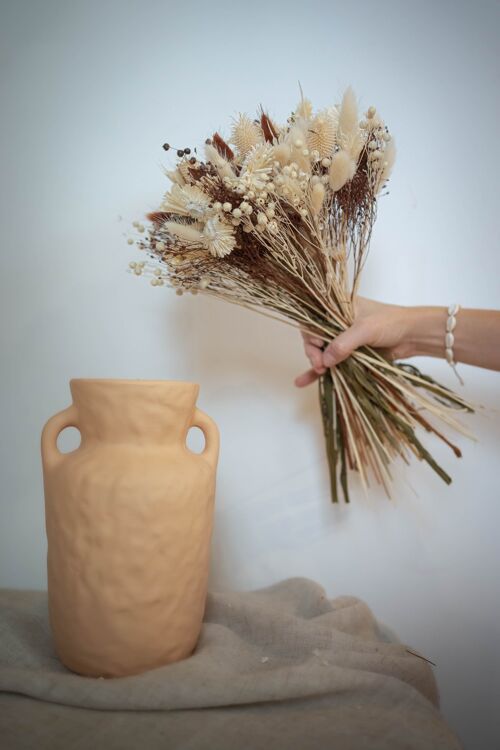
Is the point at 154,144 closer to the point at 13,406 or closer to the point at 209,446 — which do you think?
the point at 13,406

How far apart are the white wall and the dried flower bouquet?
0.82 ft

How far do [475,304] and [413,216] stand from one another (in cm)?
26

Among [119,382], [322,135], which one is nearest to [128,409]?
[119,382]

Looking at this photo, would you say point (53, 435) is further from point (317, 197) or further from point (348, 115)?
point (348, 115)

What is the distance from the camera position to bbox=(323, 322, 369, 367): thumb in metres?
1.10

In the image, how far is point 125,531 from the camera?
0.83 meters

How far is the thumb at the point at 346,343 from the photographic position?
1.10 metres

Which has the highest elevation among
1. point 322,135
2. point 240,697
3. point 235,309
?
point 322,135

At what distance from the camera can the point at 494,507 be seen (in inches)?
53.7

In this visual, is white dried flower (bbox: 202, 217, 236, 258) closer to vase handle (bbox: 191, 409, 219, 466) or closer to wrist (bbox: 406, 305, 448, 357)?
vase handle (bbox: 191, 409, 219, 466)

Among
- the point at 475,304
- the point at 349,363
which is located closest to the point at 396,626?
the point at 349,363

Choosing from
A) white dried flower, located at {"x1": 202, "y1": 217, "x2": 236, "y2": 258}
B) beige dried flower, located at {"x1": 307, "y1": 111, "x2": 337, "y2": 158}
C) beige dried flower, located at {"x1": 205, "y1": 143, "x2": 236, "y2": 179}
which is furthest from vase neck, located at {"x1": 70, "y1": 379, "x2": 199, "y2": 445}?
beige dried flower, located at {"x1": 307, "y1": 111, "x2": 337, "y2": 158}

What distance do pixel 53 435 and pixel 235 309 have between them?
66cm

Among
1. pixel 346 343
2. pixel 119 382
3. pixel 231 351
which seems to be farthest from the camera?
pixel 231 351
